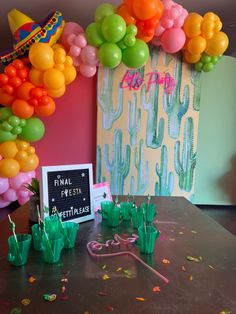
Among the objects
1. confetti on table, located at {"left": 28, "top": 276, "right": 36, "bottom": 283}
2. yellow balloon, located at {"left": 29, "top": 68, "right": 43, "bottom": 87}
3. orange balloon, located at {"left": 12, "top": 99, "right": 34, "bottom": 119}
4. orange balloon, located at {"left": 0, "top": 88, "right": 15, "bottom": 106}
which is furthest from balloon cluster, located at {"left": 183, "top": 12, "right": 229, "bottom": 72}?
confetti on table, located at {"left": 28, "top": 276, "right": 36, "bottom": 283}

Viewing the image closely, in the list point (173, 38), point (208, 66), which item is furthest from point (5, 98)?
point (208, 66)

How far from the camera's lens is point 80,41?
268 cm

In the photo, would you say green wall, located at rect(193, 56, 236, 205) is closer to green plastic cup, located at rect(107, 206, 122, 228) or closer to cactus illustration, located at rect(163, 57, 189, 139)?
cactus illustration, located at rect(163, 57, 189, 139)

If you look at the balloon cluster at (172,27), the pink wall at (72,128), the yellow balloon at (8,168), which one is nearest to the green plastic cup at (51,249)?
the yellow balloon at (8,168)

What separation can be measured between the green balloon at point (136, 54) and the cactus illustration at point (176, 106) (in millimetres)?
707

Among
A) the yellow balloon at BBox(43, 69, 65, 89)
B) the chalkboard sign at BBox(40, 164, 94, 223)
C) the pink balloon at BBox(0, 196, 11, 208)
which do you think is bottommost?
the pink balloon at BBox(0, 196, 11, 208)

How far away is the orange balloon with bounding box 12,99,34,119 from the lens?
2674 millimetres

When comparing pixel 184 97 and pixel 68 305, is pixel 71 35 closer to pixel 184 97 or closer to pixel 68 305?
pixel 184 97

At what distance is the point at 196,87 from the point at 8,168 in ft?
7.70

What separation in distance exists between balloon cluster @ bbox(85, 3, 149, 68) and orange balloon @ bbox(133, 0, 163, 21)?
0.12 metres

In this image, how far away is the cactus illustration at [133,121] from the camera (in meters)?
3.25

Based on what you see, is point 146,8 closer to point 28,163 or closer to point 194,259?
point 28,163

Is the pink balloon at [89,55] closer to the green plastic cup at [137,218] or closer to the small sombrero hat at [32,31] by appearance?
the small sombrero hat at [32,31]

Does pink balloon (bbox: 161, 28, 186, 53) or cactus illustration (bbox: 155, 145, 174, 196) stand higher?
pink balloon (bbox: 161, 28, 186, 53)
